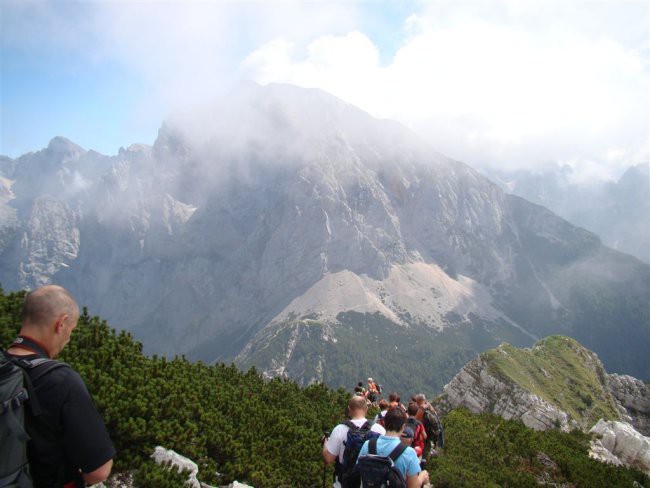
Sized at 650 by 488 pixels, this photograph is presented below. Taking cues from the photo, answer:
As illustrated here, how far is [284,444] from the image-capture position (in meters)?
16.5

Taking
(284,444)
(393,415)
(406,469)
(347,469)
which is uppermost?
(393,415)

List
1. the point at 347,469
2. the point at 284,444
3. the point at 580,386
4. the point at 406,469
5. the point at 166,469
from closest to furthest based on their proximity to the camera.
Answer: the point at 406,469
the point at 347,469
the point at 166,469
the point at 284,444
the point at 580,386

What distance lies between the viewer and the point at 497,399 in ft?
228

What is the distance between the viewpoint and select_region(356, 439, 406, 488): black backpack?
7.98m

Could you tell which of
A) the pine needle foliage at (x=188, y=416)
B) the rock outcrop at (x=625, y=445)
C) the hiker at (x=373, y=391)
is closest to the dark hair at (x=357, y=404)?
the pine needle foliage at (x=188, y=416)

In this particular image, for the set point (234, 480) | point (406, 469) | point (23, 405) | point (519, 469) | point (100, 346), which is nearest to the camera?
point (23, 405)

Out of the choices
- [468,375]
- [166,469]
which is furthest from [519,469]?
[468,375]

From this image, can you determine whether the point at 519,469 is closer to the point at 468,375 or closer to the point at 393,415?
the point at 393,415

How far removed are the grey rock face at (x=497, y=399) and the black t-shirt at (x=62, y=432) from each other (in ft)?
206

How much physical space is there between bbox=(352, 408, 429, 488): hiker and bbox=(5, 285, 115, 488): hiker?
490 cm

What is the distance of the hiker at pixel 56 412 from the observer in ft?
15.6

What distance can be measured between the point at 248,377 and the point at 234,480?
9473mm

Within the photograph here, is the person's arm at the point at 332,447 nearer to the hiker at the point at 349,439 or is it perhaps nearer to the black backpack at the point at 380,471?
the hiker at the point at 349,439

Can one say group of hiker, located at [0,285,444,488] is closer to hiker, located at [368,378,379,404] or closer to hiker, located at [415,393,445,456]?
hiker, located at [415,393,445,456]
